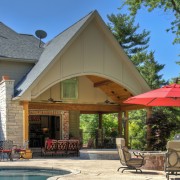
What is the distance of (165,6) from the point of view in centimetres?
2600

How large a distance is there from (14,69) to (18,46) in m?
1.94

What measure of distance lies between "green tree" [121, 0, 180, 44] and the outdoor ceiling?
5803 mm

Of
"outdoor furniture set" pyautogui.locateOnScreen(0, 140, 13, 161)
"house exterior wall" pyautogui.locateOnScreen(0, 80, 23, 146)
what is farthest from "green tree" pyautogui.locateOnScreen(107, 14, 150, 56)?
"outdoor furniture set" pyautogui.locateOnScreen(0, 140, 13, 161)

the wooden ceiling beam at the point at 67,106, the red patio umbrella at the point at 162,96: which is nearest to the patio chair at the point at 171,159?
the red patio umbrella at the point at 162,96

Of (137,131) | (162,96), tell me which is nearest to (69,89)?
(162,96)

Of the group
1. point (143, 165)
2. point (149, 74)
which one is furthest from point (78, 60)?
point (149, 74)

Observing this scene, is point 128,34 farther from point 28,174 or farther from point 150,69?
point 28,174

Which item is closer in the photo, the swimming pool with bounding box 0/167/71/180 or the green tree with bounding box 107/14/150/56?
the swimming pool with bounding box 0/167/71/180

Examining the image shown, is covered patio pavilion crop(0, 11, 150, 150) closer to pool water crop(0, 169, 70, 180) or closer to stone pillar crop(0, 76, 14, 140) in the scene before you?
stone pillar crop(0, 76, 14, 140)

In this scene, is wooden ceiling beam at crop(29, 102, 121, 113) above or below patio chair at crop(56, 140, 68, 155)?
above

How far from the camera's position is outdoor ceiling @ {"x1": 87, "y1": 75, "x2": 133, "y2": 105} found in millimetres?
22375

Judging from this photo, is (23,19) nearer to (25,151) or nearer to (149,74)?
(149,74)

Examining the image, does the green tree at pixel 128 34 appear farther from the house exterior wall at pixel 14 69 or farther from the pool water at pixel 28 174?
the pool water at pixel 28 174

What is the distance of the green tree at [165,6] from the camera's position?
84.1 feet
